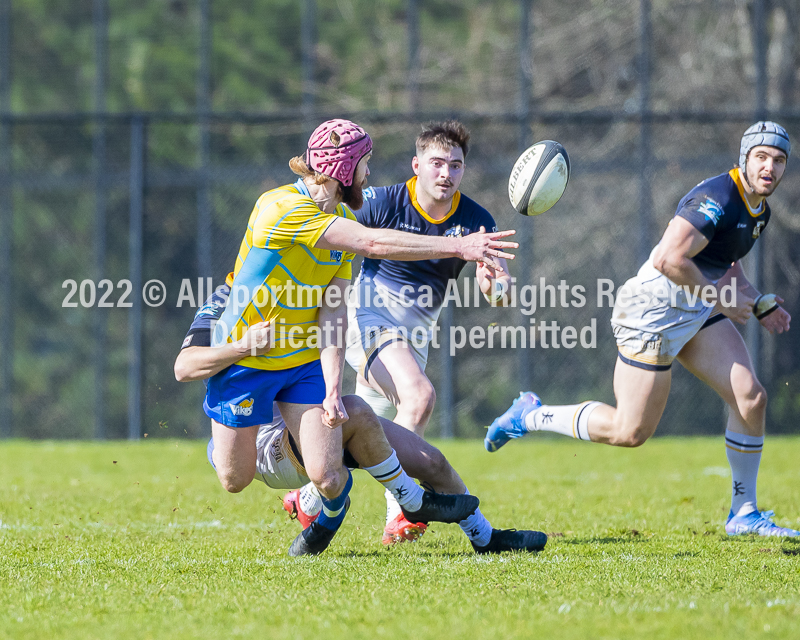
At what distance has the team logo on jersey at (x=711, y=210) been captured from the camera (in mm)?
5016

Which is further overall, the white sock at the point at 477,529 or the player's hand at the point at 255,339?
the white sock at the point at 477,529

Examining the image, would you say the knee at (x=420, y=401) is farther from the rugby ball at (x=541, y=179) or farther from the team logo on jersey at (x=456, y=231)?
the rugby ball at (x=541, y=179)

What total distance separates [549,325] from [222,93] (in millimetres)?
7223

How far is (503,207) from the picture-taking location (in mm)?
11336

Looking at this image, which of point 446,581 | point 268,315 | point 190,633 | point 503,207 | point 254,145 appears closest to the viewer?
point 190,633

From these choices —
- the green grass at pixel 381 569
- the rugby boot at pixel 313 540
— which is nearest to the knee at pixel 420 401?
the green grass at pixel 381 569

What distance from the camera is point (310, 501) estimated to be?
4.82 m

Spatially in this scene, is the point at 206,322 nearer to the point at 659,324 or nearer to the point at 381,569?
the point at 381,569

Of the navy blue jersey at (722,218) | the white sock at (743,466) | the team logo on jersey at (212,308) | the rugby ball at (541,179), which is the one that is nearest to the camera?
the team logo on jersey at (212,308)

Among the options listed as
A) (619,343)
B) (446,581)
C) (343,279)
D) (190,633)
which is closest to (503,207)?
(619,343)

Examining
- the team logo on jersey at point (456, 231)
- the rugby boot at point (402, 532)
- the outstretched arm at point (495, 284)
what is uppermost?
the team logo on jersey at point (456, 231)

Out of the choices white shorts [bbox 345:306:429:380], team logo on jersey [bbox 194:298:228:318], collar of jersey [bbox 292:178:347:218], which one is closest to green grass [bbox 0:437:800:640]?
white shorts [bbox 345:306:429:380]

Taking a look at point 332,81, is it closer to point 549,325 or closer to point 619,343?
point 549,325

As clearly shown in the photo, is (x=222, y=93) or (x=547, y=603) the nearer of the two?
(x=547, y=603)
